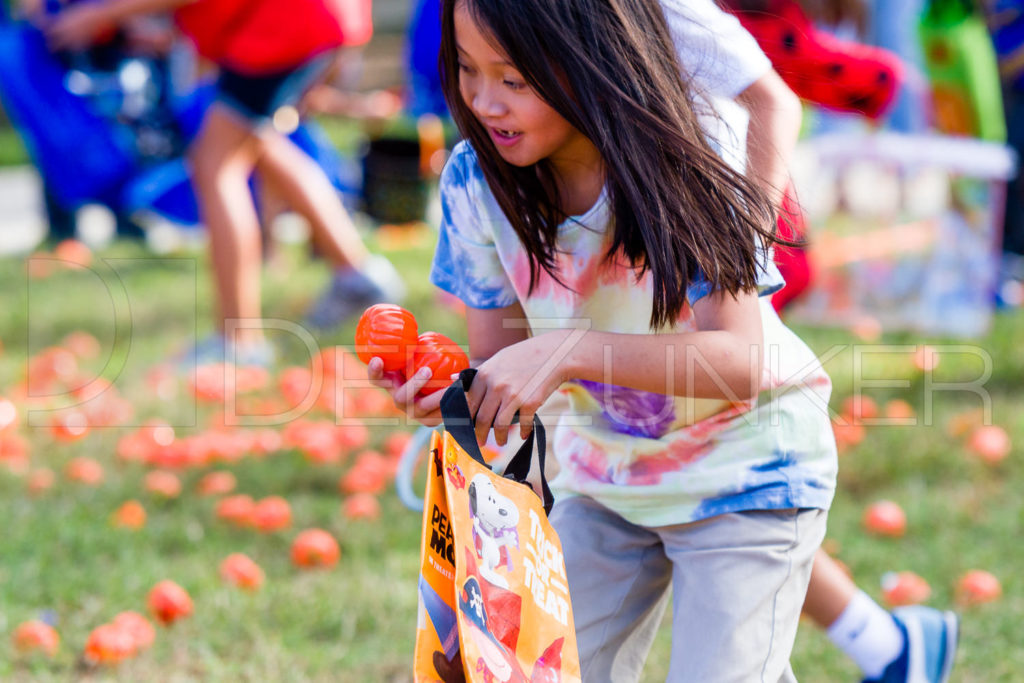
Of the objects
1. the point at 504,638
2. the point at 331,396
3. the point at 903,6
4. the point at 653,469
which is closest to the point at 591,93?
the point at 653,469

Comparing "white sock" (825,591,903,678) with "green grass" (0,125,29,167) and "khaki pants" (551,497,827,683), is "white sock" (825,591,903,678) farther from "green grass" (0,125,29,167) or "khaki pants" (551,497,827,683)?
"green grass" (0,125,29,167)

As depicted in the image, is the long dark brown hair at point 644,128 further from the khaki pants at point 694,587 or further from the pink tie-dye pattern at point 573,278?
the khaki pants at point 694,587

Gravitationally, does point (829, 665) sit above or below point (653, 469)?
below

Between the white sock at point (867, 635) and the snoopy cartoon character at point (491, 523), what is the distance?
100 centimetres

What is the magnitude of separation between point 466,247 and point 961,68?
3.71 m

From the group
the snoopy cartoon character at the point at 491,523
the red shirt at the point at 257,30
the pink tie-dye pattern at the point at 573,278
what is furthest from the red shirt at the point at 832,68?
the snoopy cartoon character at the point at 491,523

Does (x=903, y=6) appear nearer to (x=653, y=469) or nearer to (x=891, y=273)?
(x=891, y=273)

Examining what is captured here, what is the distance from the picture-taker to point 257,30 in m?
4.58

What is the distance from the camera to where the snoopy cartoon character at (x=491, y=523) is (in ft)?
5.15

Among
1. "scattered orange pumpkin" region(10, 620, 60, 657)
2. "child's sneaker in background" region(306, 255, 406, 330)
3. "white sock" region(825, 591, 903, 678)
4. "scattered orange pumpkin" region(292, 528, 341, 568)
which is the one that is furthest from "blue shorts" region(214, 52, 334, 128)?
"white sock" region(825, 591, 903, 678)

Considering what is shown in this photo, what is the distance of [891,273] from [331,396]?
114 inches

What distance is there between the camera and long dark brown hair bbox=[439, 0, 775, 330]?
1623 mm

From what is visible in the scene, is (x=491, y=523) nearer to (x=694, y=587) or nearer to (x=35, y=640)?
(x=694, y=587)

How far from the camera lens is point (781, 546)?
1.84m
